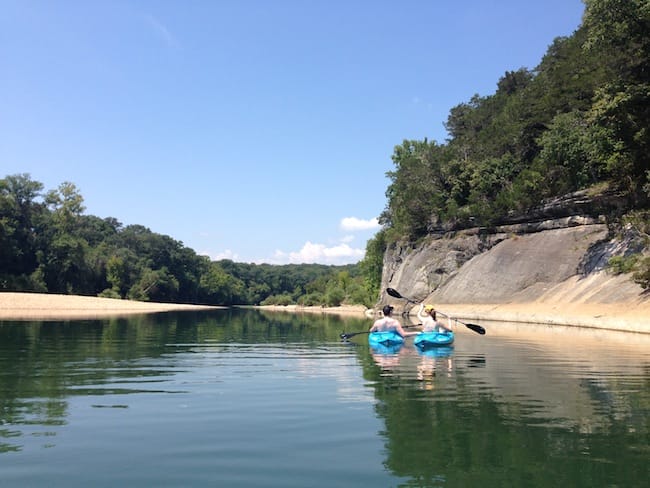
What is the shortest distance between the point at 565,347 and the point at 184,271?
154157 mm

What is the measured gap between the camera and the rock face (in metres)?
50.5

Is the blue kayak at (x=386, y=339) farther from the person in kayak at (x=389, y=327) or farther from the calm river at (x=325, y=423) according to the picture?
the calm river at (x=325, y=423)

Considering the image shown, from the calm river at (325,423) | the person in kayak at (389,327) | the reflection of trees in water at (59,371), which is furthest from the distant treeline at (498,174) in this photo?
the reflection of trees in water at (59,371)

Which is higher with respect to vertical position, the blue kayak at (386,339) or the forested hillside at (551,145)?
the forested hillside at (551,145)

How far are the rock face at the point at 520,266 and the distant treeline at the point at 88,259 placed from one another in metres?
37.8

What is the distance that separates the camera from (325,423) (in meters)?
10.2

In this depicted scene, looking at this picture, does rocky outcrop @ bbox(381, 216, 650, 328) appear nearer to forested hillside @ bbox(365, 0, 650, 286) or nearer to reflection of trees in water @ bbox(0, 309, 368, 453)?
forested hillside @ bbox(365, 0, 650, 286)

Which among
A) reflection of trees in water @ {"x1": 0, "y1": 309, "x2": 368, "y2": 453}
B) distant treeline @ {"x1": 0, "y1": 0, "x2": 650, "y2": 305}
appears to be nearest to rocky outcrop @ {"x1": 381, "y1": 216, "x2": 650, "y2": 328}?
distant treeline @ {"x1": 0, "y1": 0, "x2": 650, "y2": 305}

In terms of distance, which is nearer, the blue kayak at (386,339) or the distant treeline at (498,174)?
the blue kayak at (386,339)

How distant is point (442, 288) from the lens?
71500mm

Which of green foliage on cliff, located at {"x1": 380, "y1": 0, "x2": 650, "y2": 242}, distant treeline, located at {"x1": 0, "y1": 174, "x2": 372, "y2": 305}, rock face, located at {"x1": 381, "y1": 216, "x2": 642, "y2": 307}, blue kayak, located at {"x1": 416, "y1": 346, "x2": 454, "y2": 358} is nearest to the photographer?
blue kayak, located at {"x1": 416, "y1": 346, "x2": 454, "y2": 358}

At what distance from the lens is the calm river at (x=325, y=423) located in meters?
7.28

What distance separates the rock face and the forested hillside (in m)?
2.66

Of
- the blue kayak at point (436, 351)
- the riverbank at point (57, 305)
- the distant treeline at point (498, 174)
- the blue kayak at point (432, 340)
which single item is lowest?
the blue kayak at point (436, 351)
